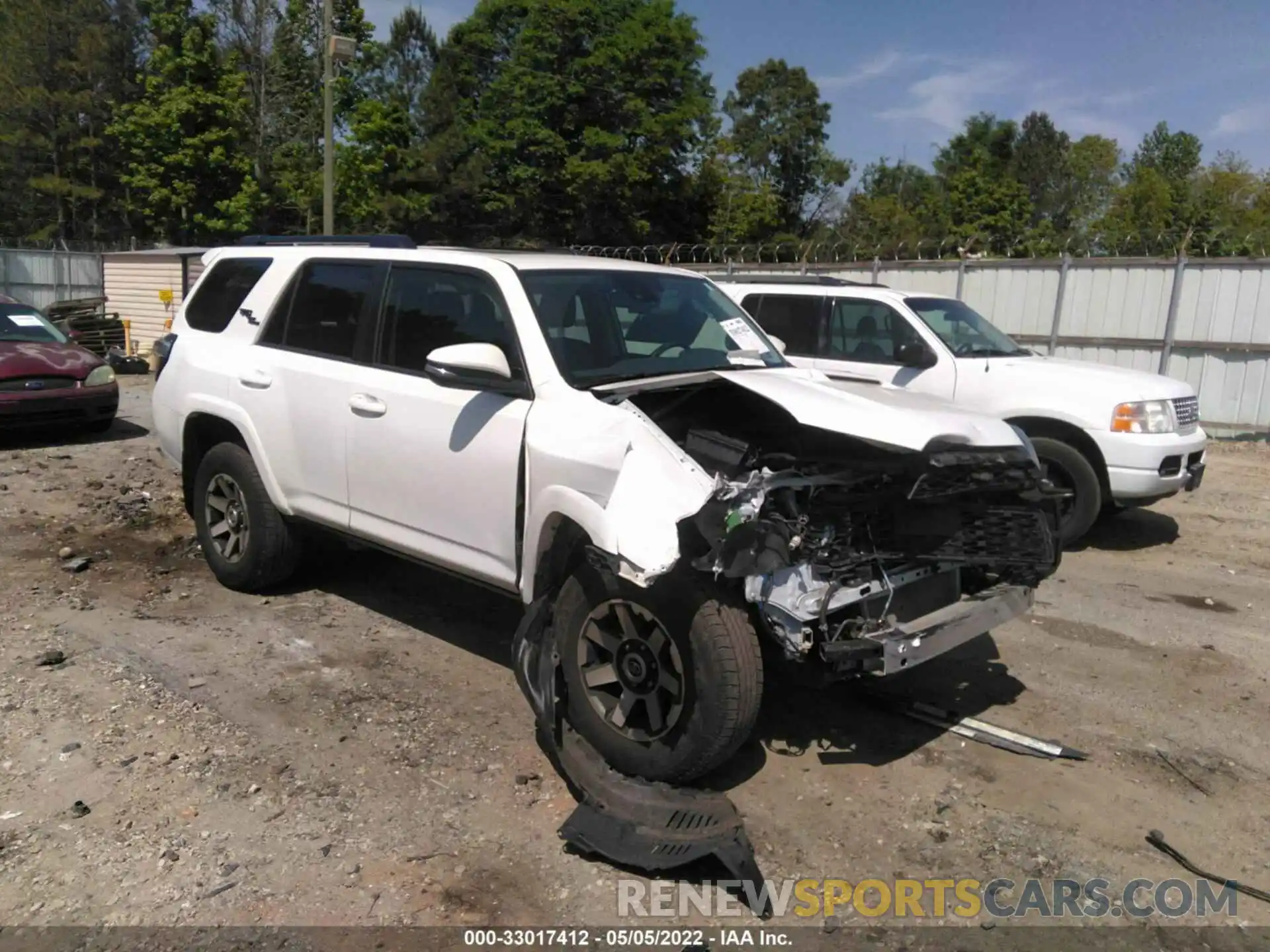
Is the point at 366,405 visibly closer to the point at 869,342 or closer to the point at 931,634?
the point at 931,634

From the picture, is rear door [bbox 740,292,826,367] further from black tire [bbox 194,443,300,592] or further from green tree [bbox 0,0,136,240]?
green tree [bbox 0,0,136,240]

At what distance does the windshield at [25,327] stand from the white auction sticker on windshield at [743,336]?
340 inches

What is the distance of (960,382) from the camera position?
7.70 meters

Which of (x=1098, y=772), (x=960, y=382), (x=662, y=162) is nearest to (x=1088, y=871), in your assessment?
(x=1098, y=772)

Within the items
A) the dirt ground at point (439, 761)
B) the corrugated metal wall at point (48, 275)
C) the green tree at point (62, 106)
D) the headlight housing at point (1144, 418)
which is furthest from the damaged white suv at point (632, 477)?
the green tree at point (62, 106)

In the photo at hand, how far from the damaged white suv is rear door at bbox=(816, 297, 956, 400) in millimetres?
3106

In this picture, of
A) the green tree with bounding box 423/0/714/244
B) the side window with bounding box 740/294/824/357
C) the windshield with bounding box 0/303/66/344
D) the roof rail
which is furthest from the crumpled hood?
the green tree with bounding box 423/0/714/244

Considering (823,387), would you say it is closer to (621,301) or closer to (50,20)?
(621,301)

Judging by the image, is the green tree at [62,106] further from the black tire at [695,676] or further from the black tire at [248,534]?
the black tire at [695,676]

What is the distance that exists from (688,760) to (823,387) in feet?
5.44

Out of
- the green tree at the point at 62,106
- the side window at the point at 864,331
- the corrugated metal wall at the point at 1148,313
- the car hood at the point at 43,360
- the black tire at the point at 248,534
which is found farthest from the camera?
the green tree at the point at 62,106

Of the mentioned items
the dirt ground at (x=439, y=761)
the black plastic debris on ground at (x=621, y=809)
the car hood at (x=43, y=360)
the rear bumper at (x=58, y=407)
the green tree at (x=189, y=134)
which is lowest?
the dirt ground at (x=439, y=761)

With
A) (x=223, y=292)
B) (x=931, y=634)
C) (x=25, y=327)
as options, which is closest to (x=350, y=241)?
(x=223, y=292)

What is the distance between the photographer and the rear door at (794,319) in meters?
8.47
